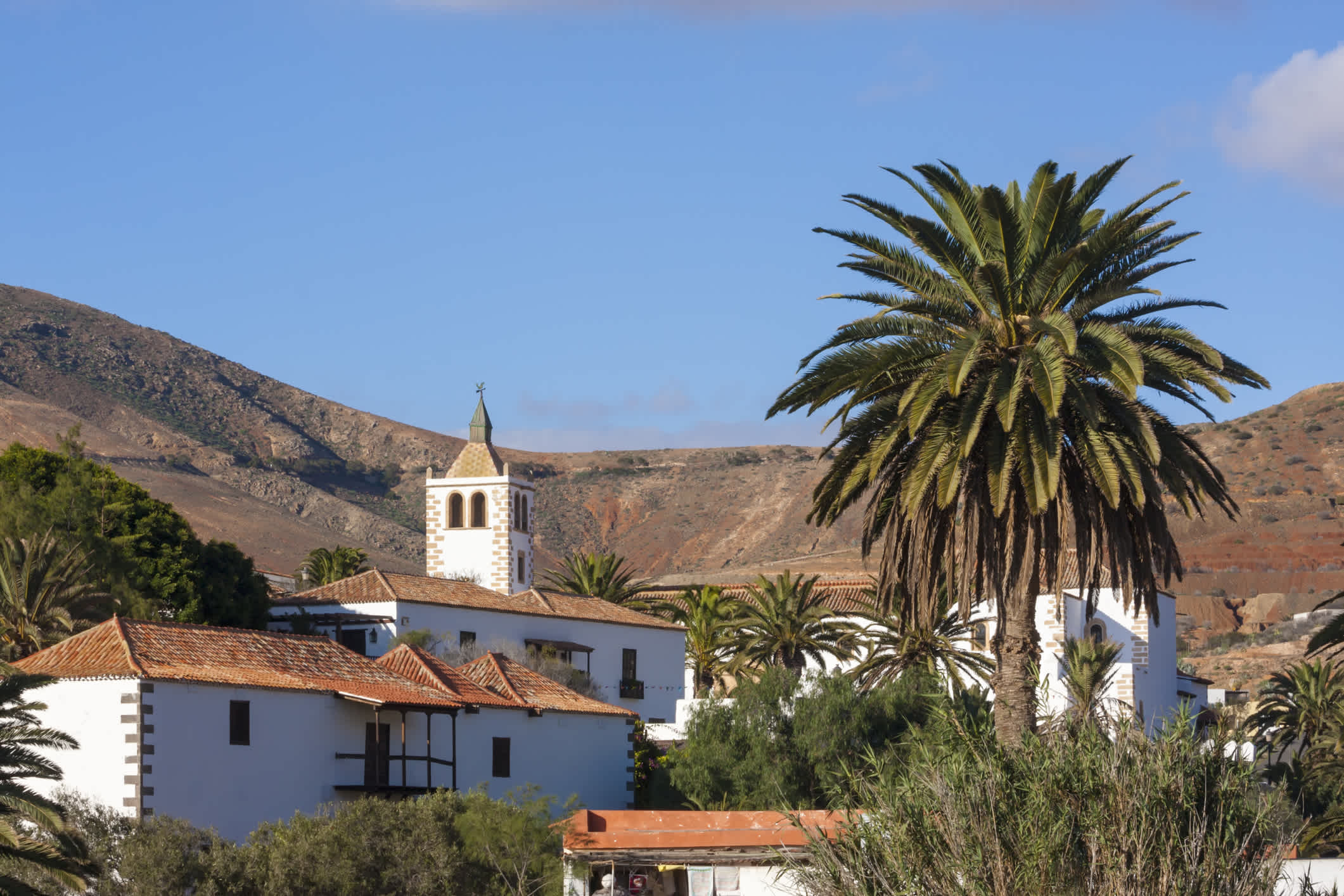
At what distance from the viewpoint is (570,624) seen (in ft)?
188

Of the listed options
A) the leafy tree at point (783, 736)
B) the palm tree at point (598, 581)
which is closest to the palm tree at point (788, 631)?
the leafy tree at point (783, 736)

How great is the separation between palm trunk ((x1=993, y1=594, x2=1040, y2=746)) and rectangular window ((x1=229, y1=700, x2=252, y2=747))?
56.6ft

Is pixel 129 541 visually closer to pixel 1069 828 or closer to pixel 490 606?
pixel 490 606

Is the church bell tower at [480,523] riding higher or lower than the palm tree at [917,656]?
higher

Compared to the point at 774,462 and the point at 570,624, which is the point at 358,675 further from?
the point at 774,462

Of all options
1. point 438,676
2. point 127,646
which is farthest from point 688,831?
point 438,676

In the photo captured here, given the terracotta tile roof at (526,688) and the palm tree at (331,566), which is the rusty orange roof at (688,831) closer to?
the terracotta tile roof at (526,688)

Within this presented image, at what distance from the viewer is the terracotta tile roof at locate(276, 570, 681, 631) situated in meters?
52.5

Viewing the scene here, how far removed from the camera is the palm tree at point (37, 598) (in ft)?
128

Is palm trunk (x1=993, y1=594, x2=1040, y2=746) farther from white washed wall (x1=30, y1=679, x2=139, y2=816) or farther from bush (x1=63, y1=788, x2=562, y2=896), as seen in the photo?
white washed wall (x1=30, y1=679, x2=139, y2=816)

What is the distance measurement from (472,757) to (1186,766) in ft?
80.7

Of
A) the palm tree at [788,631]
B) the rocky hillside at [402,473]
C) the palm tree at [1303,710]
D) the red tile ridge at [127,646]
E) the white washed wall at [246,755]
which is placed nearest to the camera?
the white washed wall at [246,755]

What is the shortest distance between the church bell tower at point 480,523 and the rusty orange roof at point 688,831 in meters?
40.7

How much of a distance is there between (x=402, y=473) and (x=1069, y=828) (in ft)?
482
